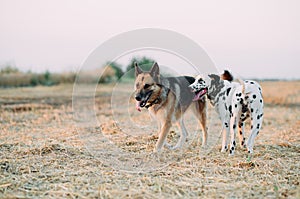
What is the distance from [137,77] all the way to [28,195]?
3.23m

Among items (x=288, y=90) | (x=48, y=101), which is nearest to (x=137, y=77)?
(x=48, y=101)

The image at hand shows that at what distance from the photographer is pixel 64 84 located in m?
27.2

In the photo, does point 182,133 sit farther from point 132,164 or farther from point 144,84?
point 132,164

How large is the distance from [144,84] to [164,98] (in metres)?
0.63

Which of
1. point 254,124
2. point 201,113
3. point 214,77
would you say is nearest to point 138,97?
point 214,77

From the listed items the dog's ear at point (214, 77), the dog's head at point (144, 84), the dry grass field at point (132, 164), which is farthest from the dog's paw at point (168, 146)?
the dog's ear at point (214, 77)

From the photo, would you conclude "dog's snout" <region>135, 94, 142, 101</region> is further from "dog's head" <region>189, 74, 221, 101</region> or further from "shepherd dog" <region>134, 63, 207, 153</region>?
"dog's head" <region>189, 74, 221, 101</region>

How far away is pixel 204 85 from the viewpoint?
8.59m

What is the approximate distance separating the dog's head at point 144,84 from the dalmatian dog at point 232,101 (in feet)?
3.49

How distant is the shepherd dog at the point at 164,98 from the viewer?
777cm

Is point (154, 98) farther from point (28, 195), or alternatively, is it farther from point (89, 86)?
point (28, 195)

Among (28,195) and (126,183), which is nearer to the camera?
(28,195)

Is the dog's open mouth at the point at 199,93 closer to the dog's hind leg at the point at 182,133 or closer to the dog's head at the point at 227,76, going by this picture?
the dog's head at the point at 227,76

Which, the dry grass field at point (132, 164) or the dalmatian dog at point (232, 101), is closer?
the dry grass field at point (132, 164)
